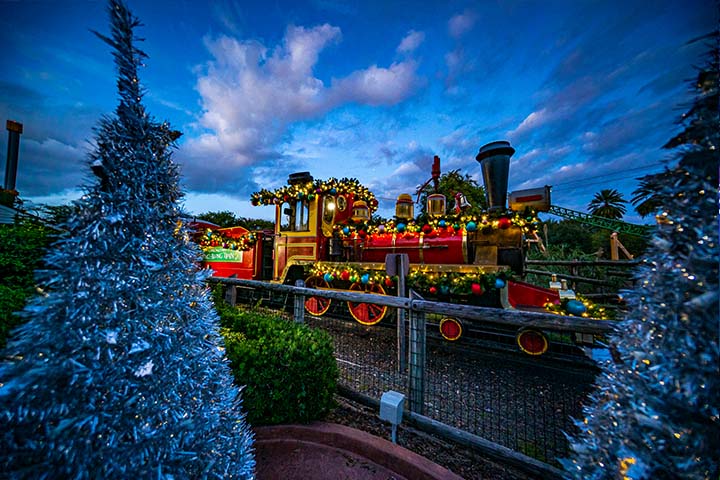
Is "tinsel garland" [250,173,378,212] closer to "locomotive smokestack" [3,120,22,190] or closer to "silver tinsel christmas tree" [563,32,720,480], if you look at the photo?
"silver tinsel christmas tree" [563,32,720,480]

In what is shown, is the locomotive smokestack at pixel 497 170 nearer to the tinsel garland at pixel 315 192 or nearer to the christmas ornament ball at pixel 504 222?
the christmas ornament ball at pixel 504 222

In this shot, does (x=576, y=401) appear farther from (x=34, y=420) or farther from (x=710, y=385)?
(x=34, y=420)

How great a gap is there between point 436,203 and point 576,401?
423 cm

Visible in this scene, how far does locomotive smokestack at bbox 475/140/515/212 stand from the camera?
5.20 meters

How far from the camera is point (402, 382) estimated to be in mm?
3748

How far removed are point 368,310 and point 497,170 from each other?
436 centimetres

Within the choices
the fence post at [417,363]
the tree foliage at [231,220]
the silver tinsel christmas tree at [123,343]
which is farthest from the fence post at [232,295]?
the tree foliage at [231,220]

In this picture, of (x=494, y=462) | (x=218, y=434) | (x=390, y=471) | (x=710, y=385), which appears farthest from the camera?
(x=494, y=462)

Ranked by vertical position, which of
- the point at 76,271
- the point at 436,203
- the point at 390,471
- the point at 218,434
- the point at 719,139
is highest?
the point at 436,203

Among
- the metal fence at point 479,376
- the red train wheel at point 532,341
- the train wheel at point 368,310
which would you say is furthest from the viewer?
the train wheel at point 368,310

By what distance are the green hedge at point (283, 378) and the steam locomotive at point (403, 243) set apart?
3.04m

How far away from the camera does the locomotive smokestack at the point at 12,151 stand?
9.46 meters

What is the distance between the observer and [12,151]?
32.0ft

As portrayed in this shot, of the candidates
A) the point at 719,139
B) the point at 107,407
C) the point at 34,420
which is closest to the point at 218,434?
the point at 107,407
